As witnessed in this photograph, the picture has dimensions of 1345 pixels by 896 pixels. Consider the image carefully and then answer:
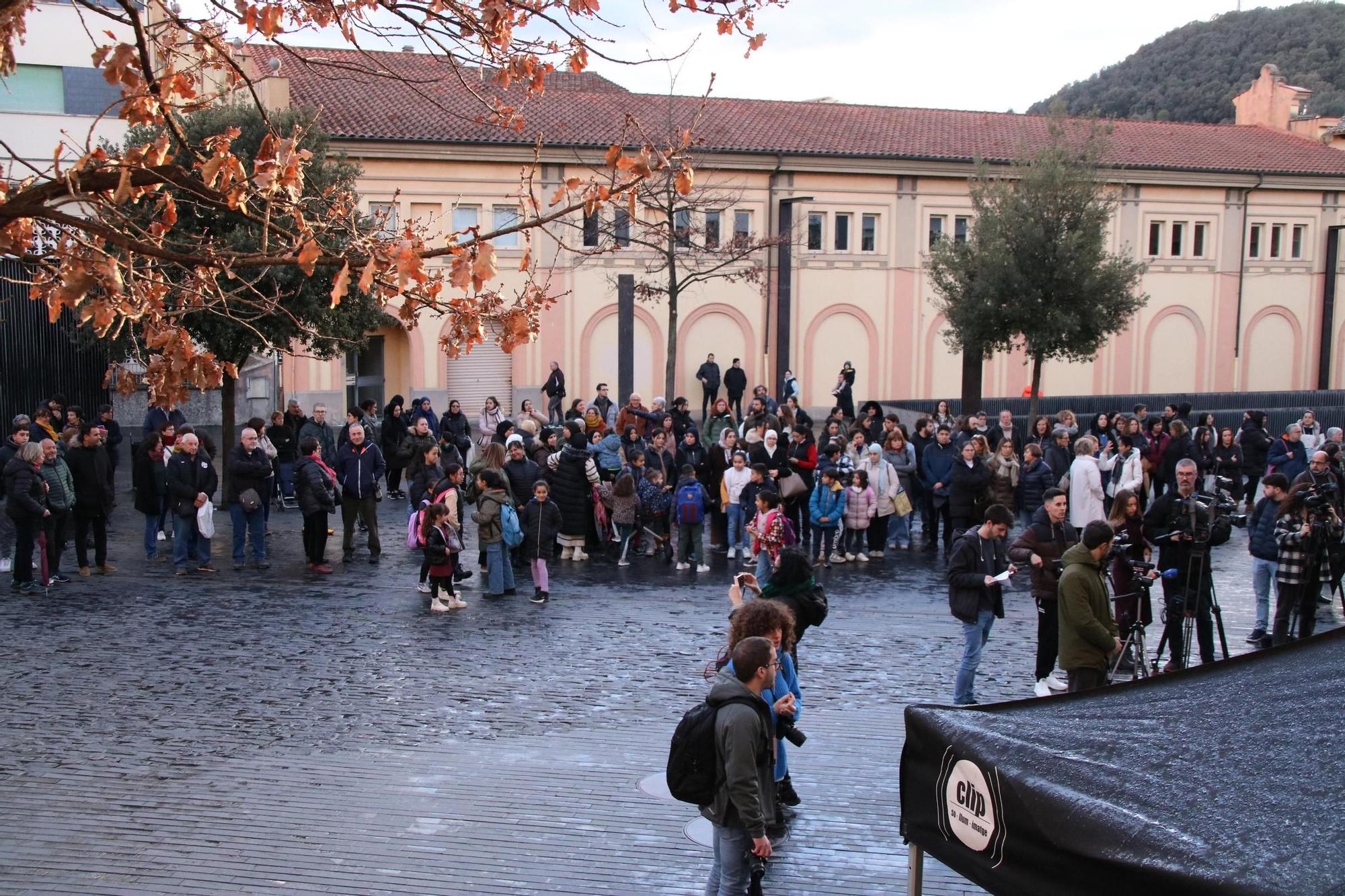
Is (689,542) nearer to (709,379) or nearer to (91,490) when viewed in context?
(91,490)

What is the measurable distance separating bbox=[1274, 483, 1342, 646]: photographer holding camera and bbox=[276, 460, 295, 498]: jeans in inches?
560

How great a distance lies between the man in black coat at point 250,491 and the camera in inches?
628

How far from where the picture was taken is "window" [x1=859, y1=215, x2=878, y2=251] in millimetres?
40750

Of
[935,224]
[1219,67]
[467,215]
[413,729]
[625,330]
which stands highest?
[1219,67]

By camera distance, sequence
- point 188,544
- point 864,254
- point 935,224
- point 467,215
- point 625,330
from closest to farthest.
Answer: point 188,544, point 467,215, point 625,330, point 864,254, point 935,224

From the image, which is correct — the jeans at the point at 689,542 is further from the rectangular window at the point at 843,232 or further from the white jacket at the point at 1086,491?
the rectangular window at the point at 843,232

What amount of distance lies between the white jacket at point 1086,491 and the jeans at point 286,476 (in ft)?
38.5

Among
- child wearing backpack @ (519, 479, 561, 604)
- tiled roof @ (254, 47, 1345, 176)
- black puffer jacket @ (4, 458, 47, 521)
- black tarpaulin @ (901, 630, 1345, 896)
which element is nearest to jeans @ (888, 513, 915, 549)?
child wearing backpack @ (519, 479, 561, 604)

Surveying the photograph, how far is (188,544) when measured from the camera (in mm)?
15898

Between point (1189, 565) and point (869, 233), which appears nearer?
point (1189, 565)

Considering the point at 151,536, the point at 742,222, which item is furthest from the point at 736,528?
the point at 742,222

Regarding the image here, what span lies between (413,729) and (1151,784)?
694cm

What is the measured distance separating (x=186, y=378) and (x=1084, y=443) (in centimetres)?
1205

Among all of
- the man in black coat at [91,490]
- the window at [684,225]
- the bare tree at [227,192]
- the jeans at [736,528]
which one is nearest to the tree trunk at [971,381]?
the window at [684,225]
